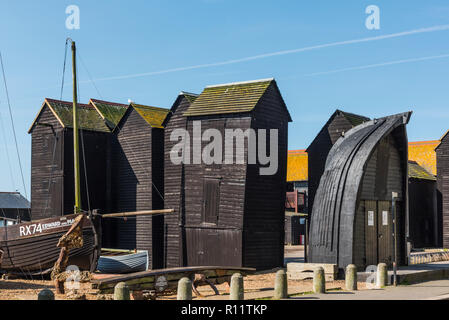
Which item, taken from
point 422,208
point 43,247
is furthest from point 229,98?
Result: point 422,208

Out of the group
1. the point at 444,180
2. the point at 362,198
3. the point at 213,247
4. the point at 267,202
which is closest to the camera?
the point at 362,198

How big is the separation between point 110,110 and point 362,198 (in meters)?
20.9

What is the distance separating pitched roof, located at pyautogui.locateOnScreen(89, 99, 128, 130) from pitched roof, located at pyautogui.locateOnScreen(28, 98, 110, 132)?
311 mm

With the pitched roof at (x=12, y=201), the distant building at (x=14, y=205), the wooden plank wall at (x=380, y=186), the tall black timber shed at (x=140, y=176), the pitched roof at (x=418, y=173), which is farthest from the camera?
the pitched roof at (x=12, y=201)

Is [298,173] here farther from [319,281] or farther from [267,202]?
[319,281]

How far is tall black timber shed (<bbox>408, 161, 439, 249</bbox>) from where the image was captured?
47969 mm

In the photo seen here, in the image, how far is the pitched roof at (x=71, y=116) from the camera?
35.6 metres

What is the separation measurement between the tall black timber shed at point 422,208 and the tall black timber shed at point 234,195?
20864mm

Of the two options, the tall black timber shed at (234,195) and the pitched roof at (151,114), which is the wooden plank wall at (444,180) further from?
the pitched roof at (151,114)

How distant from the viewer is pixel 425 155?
184 ft

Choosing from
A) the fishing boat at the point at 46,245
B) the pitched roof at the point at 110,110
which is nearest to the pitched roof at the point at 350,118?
the pitched roof at the point at 110,110

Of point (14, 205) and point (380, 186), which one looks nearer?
point (380, 186)
